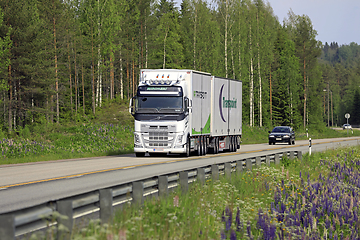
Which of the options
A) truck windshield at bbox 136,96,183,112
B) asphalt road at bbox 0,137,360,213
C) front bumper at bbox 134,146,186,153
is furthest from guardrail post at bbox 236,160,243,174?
truck windshield at bbox 136,96,183,112

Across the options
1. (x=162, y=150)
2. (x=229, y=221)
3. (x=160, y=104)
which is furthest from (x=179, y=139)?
(x=229, y=221)

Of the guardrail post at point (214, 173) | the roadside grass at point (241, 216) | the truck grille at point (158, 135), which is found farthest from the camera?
the truck grille at point (158, 135)

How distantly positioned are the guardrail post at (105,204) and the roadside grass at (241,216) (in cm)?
13

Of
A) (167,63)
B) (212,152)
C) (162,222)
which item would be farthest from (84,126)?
(167,63)

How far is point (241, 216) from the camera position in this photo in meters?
8.02

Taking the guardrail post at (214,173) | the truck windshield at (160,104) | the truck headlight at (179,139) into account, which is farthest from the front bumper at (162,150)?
the guardrail post at (214,173)

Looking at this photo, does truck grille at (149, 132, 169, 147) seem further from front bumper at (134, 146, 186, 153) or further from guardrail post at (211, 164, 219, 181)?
guardrail post at (211, 164, 219, 181)

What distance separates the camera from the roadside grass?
6270mm

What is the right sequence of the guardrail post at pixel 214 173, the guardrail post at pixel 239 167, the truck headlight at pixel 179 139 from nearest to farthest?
1. the guardrail post at pixel 214 173
2. the guardrail post at pixel 239 167
3. the truck headlight at pixel 179 139

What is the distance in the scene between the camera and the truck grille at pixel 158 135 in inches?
912

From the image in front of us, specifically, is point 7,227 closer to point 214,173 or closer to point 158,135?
point 214,173

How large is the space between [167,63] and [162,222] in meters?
64.1

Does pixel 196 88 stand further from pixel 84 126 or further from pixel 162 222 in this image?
pixel 162 222

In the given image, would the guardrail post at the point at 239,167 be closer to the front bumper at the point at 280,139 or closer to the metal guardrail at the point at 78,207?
the metal guardrail at the point at 78,207
